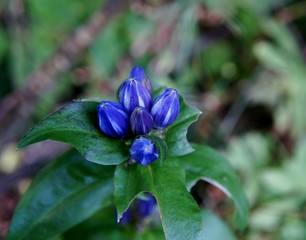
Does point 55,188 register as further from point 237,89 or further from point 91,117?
point 237,89

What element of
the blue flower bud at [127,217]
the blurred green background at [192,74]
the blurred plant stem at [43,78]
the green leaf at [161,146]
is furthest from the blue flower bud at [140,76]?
the blurred plant stem at [43,78]

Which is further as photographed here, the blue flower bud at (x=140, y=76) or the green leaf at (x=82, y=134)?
the blue flower bud at (x=140, y=76)

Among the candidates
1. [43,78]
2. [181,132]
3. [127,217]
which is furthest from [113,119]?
[43,78]

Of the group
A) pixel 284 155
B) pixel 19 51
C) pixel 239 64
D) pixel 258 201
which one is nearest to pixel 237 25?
pixel 239 64

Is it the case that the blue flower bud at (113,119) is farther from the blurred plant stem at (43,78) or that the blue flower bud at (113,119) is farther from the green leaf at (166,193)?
the blurred plant stem at (43,78)

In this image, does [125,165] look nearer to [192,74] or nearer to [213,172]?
[213,172]

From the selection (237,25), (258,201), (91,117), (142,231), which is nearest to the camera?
(91,117)
